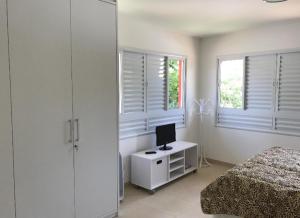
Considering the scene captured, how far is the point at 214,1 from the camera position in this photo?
2.96m

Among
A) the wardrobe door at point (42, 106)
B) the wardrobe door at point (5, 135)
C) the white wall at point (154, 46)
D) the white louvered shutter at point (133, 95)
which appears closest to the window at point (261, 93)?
the white wall at point (154, 46)

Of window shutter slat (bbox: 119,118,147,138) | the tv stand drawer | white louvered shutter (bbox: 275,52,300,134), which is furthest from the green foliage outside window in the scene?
white louvered shutter (bbox: 275,52,300,134)

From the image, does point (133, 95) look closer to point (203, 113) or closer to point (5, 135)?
point (203, 113)

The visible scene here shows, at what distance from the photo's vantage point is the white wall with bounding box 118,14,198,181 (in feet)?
12.3

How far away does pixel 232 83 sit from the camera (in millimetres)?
4719

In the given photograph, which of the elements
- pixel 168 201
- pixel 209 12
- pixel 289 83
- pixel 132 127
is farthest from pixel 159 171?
pixel 289 83

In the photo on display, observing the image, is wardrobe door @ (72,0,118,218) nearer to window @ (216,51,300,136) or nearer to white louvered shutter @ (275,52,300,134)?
window @ (216,51,300,136)

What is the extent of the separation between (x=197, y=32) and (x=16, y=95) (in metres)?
3.42

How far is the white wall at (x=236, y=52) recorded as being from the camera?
402cm

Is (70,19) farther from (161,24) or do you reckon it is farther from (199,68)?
(199,68)

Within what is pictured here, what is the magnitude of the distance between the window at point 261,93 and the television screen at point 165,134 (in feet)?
3.93

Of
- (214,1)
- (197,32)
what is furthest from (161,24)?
(214,1)

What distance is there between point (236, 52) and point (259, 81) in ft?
2.20

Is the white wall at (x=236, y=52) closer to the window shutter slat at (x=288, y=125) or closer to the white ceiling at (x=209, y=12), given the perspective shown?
the window shutter slat at (x=288, y=125)
